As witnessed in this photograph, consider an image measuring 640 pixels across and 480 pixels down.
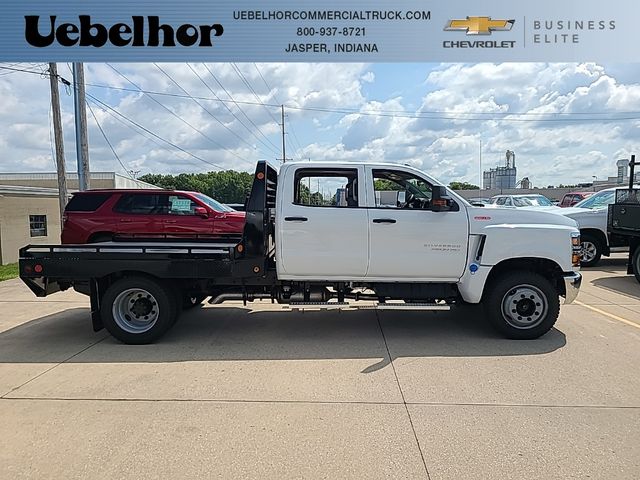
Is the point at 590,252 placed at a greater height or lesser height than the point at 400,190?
lesser

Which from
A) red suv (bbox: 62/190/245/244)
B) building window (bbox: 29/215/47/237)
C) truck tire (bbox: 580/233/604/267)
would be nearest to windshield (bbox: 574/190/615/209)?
truck tire (bbox: 580/233/604/267)

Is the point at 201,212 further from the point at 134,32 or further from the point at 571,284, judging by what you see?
the point at 571,284

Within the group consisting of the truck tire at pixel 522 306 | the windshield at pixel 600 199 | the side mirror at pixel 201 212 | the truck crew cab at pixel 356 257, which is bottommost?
the truck tire at pixel 522 306

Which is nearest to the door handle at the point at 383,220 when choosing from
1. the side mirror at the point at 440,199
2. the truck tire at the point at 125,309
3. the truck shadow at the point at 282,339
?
the side mirror at the point at 440,199

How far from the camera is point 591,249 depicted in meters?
12.3

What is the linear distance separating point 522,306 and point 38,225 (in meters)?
22.2

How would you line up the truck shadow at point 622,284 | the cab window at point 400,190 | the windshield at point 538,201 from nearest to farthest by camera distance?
the cab window at point 400,190, the truck shadow at point 622,284, the windshield at point 538,201

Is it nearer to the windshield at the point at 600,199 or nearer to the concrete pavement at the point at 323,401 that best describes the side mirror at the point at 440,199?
the concrete pavement at the point at 323,401

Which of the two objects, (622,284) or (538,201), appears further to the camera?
(538,201)

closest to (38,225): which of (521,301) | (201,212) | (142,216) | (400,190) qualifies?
(142,216)

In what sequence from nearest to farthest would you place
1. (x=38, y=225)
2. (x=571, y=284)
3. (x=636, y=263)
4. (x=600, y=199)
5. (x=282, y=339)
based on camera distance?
(x=571, y=284), (x=282, y=339), (x=636, y=263), (x=600, y=199), (x=38, y=225)

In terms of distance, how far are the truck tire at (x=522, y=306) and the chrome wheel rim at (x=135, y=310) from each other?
4.22 m

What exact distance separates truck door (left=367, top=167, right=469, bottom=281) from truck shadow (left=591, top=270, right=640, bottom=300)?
15.5 feet

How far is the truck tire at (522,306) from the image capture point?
611 centimetres
